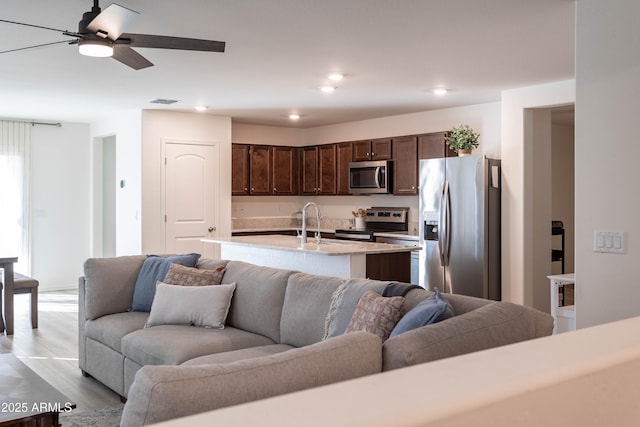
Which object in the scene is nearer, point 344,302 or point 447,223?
point 344,302

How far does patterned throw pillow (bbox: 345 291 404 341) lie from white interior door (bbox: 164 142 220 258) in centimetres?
522

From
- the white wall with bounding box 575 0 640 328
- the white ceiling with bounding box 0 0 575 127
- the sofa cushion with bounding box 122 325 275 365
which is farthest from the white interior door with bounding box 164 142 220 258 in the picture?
the white wall with bounding box 575 0 640 328

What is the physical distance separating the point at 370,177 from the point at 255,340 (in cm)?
458

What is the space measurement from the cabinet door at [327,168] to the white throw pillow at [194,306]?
15.8ft

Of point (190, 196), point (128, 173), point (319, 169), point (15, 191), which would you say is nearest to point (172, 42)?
point (190, 196)

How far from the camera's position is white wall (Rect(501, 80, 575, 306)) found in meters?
6.09

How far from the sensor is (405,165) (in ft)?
25.1

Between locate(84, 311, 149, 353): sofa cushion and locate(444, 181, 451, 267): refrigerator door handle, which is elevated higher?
locate(444, 181, 451, 267): refrigerator door handle

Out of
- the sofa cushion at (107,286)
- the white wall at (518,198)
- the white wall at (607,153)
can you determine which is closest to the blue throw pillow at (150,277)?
the sofa cushion at (107,286)

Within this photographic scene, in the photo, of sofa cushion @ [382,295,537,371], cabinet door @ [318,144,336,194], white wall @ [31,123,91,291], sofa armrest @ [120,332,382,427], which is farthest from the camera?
cabinet door @ [318,144,336,194]

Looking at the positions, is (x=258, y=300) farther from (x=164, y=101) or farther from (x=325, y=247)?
(x=164, y=101)

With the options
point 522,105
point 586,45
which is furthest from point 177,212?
point 586,45

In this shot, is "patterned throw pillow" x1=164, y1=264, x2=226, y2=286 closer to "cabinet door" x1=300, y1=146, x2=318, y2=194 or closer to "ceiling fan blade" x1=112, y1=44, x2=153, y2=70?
"ceiling fan blade" x1=112, y1=44, x2=153, y2=70

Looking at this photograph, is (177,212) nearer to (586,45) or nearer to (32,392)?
(32,392)
